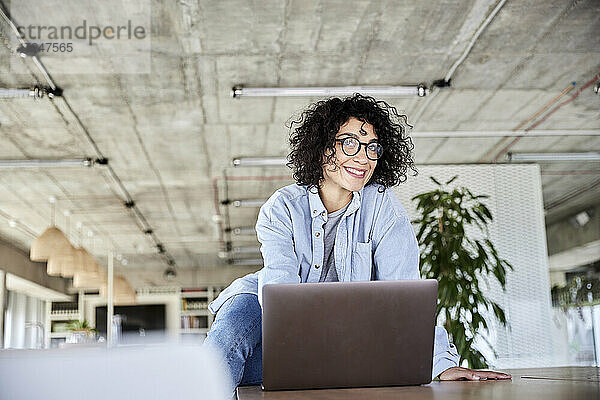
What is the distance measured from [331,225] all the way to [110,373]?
1276 millimetres

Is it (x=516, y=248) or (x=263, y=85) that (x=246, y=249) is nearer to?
(x=516, y=248)

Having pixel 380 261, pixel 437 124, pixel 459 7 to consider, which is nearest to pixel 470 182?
pixel 437 124

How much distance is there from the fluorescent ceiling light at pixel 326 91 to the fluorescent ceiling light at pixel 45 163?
7.63 ft

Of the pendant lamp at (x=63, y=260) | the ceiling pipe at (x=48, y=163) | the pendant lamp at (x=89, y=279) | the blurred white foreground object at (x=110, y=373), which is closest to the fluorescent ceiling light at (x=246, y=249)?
the pendant lamp at (x=89, y=279)

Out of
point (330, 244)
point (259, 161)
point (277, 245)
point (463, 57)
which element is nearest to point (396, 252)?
point (330, 244)

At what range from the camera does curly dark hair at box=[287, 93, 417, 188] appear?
218 cm

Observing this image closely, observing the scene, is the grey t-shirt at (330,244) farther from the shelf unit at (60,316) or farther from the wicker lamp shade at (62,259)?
the shelf unit at (60,316)

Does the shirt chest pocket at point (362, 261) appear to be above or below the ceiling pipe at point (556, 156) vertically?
below

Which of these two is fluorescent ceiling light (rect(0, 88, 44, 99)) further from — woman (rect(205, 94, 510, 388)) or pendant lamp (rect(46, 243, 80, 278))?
woman (rect(205, 94, 510, 388))

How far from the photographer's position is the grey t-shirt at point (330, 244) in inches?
81.4

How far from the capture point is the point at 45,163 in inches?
→ 289

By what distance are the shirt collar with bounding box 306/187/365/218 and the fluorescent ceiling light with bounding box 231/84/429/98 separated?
3.61 meters

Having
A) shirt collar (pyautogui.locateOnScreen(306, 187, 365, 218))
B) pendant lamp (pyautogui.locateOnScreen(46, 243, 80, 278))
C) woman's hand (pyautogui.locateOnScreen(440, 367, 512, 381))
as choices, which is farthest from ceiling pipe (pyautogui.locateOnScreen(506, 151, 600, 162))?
woman's hand (pyautogui.locateOnScreen(440, 367, 512, 381))

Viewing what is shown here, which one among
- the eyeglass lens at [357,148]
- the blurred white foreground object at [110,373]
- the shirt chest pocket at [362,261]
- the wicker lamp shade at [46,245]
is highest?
the wicker lamp shade at [46,245]
